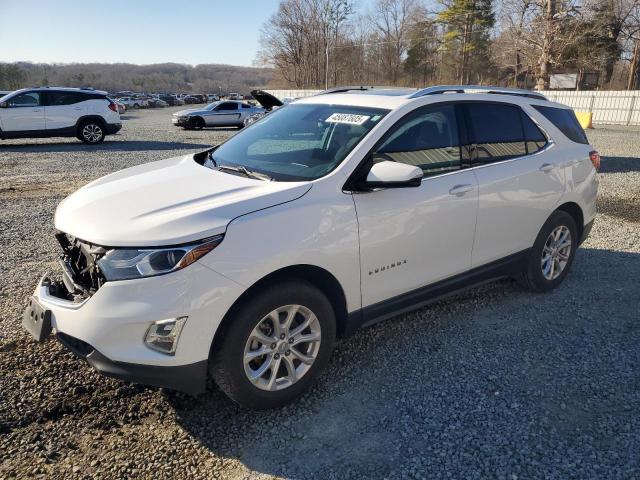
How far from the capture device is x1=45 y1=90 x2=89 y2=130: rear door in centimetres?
1555

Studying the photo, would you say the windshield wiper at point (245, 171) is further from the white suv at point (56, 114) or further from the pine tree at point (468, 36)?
the pine tree at point (468, 36)

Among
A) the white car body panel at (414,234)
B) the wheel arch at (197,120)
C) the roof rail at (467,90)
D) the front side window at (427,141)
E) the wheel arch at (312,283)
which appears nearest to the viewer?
the wheel arch at (312,283)

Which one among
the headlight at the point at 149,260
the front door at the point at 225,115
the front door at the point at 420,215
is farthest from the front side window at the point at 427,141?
the front door at the point at 225,115

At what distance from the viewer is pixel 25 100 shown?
15289 millimetres

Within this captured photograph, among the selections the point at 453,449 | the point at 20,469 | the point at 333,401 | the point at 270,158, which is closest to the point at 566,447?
the point at 453,449

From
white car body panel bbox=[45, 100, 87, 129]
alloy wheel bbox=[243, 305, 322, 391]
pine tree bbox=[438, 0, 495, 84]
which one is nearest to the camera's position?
alloy wheel bbox=[243, 305, 322, 391]

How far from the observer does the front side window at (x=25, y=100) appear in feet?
49.9

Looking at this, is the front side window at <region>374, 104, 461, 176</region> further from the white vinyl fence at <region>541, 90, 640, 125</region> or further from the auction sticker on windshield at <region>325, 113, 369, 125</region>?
the white vinyl fence at <region>541, 90, 640, 125</region>

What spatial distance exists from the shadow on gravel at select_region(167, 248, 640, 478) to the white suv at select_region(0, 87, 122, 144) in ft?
50.1

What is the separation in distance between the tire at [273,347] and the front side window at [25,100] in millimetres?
15967

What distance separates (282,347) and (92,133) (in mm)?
16028

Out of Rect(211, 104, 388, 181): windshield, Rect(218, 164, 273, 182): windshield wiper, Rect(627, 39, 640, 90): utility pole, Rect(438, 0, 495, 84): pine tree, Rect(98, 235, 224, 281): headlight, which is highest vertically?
Rect(438, 0, 495, 84): pine tree

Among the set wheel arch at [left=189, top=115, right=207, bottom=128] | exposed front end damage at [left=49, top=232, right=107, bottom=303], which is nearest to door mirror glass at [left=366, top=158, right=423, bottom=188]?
exposed front end damage at [left=49, top=232, right=107, bottom=303]

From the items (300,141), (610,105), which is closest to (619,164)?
(300,141)
